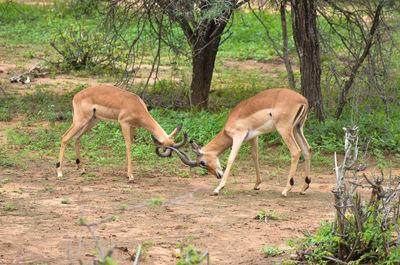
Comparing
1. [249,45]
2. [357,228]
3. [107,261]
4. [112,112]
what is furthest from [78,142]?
[249,45]

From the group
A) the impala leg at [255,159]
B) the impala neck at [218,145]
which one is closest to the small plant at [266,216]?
the impala leg at [255,159]

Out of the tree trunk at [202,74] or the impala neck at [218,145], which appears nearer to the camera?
the impala neck at [218,145]

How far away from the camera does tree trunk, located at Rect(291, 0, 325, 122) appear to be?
8.73m

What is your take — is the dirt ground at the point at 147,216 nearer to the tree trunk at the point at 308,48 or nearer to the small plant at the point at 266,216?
the small plant at the point at 266,216

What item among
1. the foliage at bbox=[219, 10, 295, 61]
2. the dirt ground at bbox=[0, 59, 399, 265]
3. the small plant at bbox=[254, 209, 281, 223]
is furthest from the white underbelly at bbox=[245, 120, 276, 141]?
the foliage at bbox=[219, 10, 295, 61]

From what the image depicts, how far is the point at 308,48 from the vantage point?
890cm

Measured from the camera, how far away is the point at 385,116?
360 inches

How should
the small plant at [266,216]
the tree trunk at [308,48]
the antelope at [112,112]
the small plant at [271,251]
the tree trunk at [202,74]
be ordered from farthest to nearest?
the tree trunk at [202,74] → the tree trunk at [308,48] → the antelope at [112,112] → the small plant at [266,216] → the small plant at [271,251]

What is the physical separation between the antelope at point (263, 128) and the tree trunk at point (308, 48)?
6.98 feet

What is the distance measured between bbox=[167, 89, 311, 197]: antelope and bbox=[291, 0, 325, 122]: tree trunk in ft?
6.98

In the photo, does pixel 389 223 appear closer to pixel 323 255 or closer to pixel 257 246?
pixel 323 255

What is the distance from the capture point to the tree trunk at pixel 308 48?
8727 mm

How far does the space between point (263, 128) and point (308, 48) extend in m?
2.46

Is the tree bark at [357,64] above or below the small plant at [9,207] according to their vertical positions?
above
